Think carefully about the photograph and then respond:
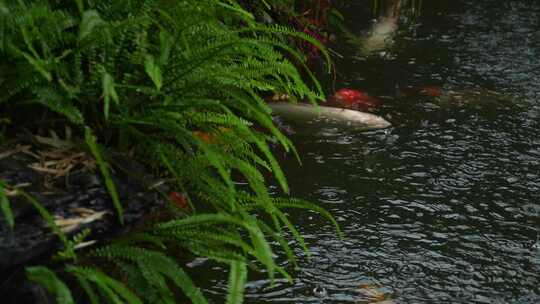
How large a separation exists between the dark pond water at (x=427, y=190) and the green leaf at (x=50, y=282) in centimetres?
104

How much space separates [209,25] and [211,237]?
2.35ft

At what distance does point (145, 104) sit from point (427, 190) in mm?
2016

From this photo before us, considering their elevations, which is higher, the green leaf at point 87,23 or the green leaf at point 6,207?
the green leaf at point 87,23

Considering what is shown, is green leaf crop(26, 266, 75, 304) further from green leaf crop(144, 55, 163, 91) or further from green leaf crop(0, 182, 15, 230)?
green leaf crop(144, 55, 163, 91)

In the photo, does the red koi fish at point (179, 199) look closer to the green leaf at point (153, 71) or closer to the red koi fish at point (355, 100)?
the green leaf at point (153, 71)

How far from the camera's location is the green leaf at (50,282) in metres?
1.76

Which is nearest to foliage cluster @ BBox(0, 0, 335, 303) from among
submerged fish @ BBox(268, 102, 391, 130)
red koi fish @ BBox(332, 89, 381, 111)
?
submerged fish @ BBox(268, 102, 391, 130)

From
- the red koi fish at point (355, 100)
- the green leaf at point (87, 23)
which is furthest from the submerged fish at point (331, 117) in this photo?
the green leaf at point (87, 23)

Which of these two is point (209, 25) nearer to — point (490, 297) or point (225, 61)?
point (225, 61)

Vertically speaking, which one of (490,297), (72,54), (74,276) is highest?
(72,54)

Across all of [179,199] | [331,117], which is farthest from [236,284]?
[331,117]

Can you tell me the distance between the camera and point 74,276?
1.98 m

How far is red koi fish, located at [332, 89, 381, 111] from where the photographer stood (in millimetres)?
4980

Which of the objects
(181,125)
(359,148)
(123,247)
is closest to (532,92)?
(359,148)
